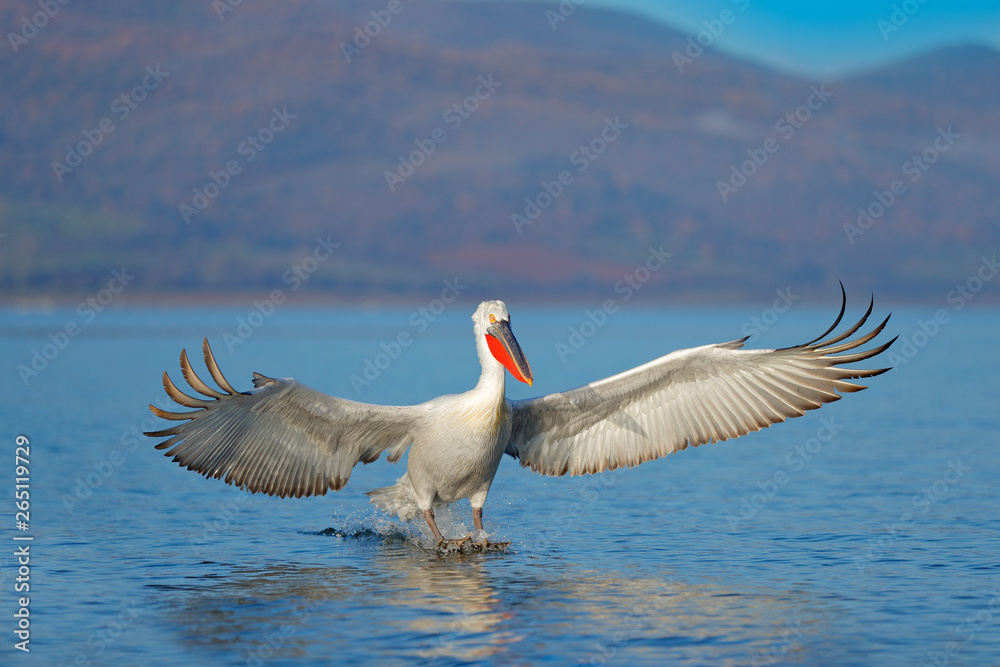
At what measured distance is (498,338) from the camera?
1208 centimetres

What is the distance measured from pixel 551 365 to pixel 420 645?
39.0 m

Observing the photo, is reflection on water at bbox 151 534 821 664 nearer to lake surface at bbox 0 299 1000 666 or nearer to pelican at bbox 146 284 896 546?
Result: lake surface at bbox 0 299 1000 666

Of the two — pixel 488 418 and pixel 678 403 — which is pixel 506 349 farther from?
pixel 678 403

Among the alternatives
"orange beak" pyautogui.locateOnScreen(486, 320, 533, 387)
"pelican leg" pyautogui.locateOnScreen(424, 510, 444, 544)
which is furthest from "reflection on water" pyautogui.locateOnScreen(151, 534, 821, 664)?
"orange beak" pyautogui.locateOnScreen(486, 320, 533, 387)

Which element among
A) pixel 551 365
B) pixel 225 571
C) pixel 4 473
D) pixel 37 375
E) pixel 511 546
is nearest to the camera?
pixel 225 571

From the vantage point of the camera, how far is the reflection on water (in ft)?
30.2

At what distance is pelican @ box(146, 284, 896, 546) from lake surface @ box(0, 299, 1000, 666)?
37.9 inches

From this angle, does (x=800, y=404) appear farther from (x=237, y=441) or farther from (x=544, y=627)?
(x=237, y=441)

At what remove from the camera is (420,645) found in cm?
927

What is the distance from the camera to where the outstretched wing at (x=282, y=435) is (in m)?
11.6

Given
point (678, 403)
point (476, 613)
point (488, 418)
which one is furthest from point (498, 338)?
point (476, 613)

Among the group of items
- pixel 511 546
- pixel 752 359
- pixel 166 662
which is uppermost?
pixel 752 359

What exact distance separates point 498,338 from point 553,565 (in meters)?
2.45

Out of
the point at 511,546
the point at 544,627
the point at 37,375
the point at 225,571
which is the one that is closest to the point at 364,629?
the point at 544,627
